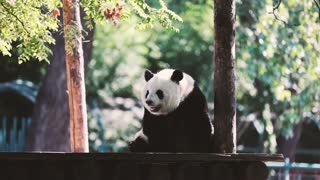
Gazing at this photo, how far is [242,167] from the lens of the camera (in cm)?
588

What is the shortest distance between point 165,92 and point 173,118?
0.26 meters

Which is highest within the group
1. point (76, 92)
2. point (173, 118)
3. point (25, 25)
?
point (25, 25)

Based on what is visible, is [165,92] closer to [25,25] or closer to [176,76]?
[176,76]

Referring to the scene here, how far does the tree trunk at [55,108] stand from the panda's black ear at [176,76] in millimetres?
4124

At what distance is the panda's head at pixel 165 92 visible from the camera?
6867 millimetres

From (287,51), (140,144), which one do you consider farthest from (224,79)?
(287,51)

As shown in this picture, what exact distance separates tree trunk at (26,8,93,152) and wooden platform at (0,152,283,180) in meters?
5.45

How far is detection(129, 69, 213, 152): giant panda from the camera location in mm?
6809

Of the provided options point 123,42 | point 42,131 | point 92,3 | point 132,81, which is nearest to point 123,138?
point 132,81

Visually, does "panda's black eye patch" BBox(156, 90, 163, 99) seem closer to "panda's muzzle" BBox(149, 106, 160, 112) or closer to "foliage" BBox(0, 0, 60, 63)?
"panda's muzzle" BBox(149, 106, 160, 112)

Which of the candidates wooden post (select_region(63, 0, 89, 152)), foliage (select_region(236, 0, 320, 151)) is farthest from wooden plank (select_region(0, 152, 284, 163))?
foliage (select_region(236, 0, 320, 151))

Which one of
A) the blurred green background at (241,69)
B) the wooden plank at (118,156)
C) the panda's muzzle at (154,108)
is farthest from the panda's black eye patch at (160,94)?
the blurred green background at (241,69)

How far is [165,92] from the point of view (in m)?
6.94

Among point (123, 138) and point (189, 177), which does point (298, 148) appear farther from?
point (189, 177)
